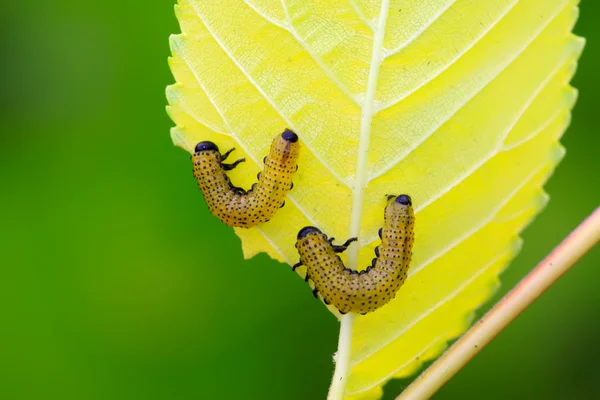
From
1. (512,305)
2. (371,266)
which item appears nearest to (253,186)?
(371,266)

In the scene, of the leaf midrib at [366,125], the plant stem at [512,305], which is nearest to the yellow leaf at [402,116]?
the leaf midrib at [366,125]

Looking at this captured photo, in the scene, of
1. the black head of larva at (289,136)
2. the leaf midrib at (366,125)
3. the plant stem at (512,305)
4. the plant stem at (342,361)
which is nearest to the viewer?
the plant stem at (512,305)

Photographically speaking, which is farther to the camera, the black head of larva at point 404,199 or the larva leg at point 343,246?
the larva leg at point 343,246

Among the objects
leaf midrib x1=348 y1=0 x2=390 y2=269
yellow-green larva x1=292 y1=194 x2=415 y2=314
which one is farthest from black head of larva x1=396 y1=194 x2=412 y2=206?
leaf midrib x1=348 y1=0 x2=390 y2=269

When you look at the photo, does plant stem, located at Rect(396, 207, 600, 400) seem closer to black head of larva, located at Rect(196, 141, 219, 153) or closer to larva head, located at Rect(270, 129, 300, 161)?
larva head, located at Rect(270, 129, 300, 161)

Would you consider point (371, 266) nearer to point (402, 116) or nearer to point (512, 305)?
point (402, 116)

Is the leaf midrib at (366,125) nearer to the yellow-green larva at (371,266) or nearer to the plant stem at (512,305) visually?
the yellow-green larva at (371,266)

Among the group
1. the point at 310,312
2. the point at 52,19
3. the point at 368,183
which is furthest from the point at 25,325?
the point at 368,183
